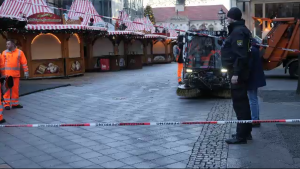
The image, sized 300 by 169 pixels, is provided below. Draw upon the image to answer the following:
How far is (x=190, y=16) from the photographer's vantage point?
85.0m

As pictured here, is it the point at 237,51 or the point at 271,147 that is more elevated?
the point at 237,51

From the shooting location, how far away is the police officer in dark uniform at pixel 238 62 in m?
5.35

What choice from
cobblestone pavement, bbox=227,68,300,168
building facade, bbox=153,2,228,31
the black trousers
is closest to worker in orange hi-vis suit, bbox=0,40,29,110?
cobblestone pavement, bbox=227,68,300,168

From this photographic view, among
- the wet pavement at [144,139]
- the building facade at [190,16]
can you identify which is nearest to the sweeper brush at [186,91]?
the wet pavement at [144,139]

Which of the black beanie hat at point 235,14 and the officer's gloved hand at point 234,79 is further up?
the black beanie hat at point 235,14

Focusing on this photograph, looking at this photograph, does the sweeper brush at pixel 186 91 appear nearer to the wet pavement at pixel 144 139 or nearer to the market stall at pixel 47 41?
the wet pavement at pixel 144 139

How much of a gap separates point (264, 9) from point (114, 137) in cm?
1839

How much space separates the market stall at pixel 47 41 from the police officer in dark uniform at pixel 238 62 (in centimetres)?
1372

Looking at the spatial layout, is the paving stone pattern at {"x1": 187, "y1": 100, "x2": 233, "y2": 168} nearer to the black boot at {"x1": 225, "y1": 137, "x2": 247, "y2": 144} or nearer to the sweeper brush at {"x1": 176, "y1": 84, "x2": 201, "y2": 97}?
the black boot at {"x1": 225, "y1": 137, "x2": 247, "y2": 144}

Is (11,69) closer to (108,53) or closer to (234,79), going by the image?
(234,79)

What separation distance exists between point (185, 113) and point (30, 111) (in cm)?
385

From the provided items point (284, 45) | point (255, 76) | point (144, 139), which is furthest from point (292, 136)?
point (284, 45)

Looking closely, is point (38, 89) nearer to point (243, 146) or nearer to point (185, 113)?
point (185, 113)

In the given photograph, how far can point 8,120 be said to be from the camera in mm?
7984
